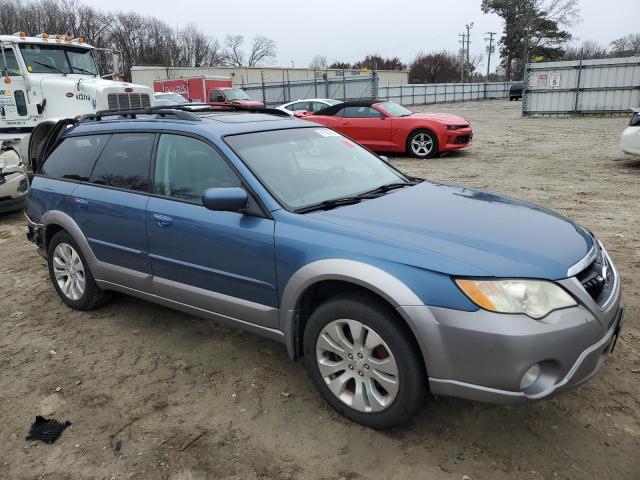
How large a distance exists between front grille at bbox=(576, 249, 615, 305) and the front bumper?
8cm

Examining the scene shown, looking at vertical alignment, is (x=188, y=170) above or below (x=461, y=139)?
above

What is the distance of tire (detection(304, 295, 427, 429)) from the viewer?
8.34ft

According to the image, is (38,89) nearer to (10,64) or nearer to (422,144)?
(10,64)

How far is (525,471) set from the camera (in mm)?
2447

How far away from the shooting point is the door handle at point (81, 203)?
4039 millimetres

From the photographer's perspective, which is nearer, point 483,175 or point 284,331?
point 284,331

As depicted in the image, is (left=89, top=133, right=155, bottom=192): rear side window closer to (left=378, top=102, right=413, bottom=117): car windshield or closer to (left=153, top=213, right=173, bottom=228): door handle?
(left=153, top=213, right=173, bottom=228): door handle

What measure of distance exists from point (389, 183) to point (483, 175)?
23.0 ft

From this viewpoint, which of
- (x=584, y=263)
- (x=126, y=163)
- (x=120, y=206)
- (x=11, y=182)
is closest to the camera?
(x=584, y=263)

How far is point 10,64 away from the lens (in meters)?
10.5

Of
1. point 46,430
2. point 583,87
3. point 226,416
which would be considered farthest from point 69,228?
point 583,87

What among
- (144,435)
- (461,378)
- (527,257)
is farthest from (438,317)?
(144,435)

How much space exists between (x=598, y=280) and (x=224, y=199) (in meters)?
2.07

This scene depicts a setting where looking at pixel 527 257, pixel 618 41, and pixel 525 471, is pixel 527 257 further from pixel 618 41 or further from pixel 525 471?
pixel 618 41
